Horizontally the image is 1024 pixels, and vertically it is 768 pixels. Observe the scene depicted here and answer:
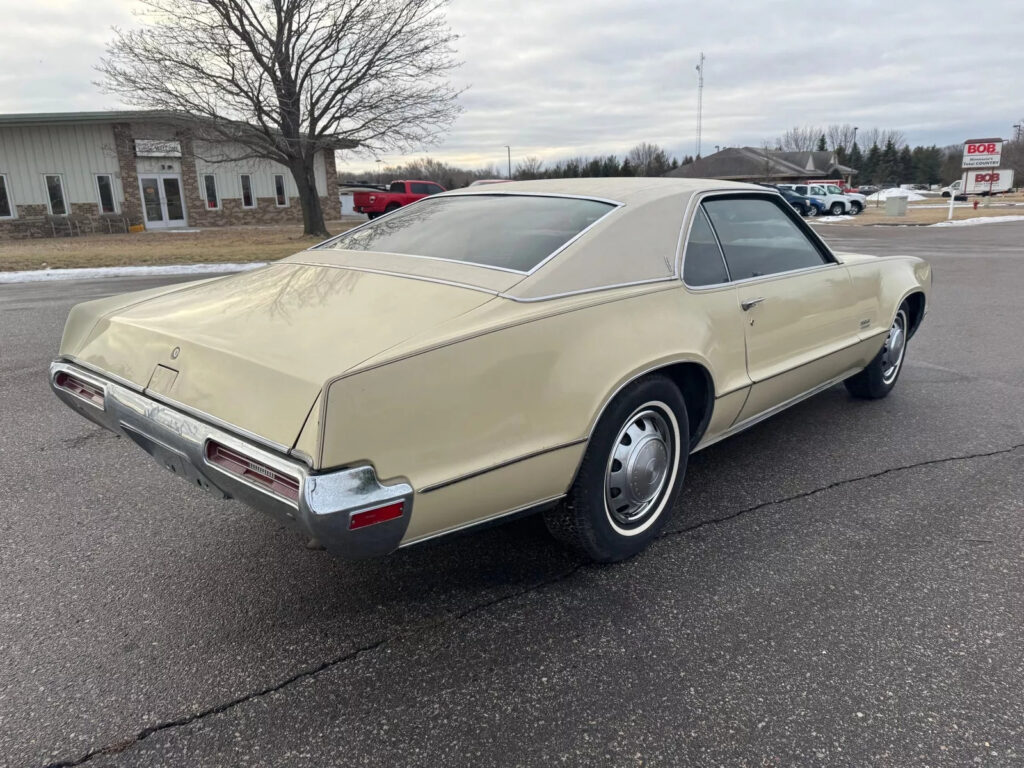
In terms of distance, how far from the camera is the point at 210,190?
2773 cm

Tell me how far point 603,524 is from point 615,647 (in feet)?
1.54

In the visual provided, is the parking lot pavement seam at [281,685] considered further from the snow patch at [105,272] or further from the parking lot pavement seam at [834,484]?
the snow patch at [105,272]

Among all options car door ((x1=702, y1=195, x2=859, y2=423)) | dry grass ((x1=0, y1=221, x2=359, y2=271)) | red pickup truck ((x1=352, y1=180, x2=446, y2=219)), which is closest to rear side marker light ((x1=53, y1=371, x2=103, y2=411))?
car door ((x1=702, y1=195, x2=859, y2=423))

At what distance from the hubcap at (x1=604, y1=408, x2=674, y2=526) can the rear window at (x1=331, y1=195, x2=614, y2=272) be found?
74 centimetres

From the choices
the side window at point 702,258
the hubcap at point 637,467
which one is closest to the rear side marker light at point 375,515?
the hubcap at point 637,467

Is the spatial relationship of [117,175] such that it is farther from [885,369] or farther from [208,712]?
[208,712]

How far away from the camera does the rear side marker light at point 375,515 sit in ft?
6.06

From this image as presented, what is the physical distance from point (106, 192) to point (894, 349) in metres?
27.9

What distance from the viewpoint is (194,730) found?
1.92m

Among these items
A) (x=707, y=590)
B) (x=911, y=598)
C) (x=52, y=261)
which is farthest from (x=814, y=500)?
(x=52, y=261)

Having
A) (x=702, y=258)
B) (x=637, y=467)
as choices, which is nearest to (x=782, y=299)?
(x=702, y=258)

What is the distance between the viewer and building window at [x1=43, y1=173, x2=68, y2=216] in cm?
2477

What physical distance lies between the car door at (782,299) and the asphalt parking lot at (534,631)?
1.75 feet

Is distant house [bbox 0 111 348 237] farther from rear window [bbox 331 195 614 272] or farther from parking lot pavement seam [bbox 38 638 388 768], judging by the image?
parking lot pavement seam [bbox 38 638 388 768]
